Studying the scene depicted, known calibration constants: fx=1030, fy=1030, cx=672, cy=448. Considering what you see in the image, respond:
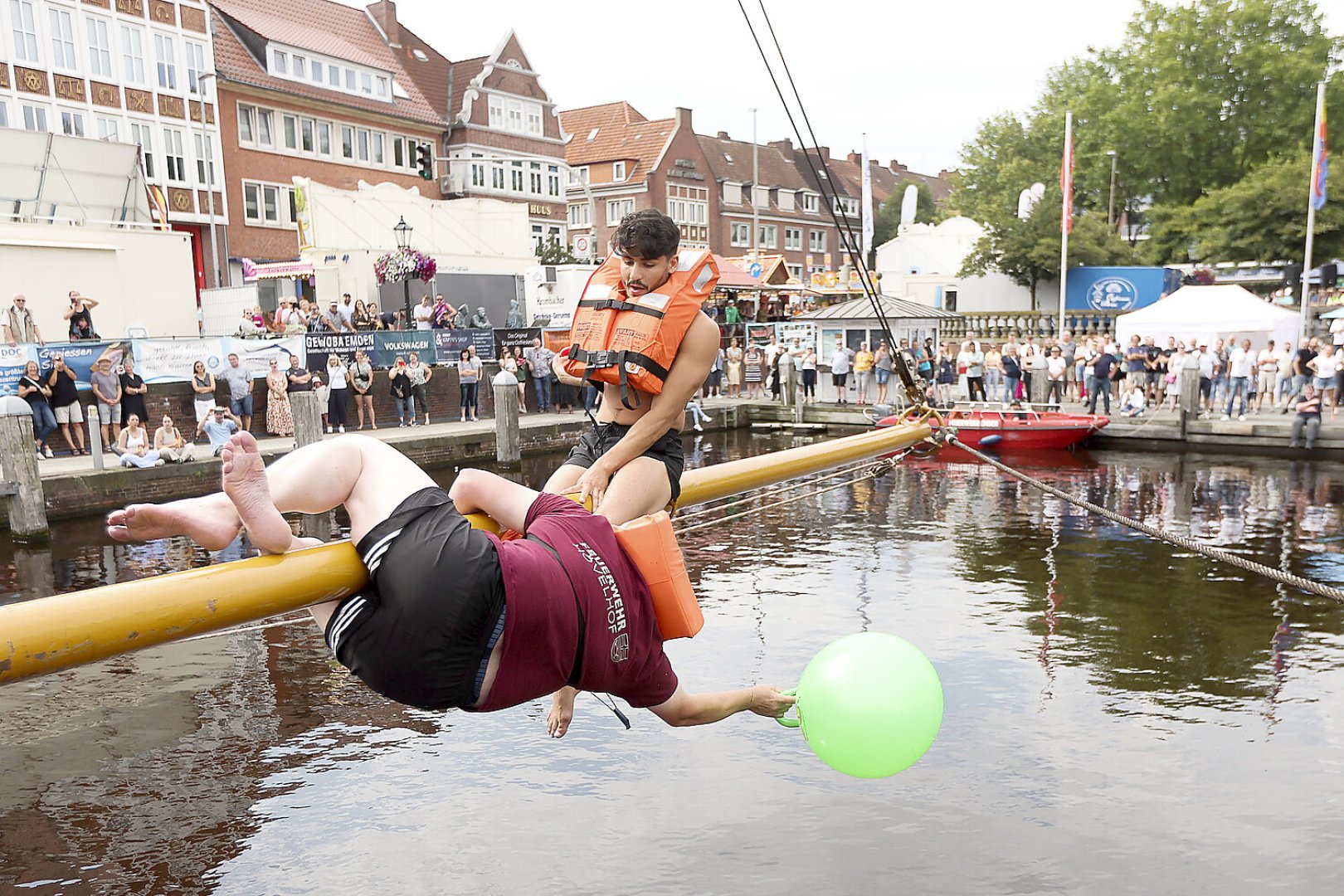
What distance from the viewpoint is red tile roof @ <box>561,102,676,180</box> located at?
6650cm

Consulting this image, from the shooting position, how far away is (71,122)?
3378cm

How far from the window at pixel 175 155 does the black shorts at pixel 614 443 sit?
37422mm

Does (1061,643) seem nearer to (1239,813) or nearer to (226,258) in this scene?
(1239,813)

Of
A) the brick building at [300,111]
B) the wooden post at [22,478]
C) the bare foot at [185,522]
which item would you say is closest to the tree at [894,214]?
the brick building at [300,111]

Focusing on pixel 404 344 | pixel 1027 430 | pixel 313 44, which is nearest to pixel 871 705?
pixel 1027 430

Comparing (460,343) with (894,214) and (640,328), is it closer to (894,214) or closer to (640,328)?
(640,328)

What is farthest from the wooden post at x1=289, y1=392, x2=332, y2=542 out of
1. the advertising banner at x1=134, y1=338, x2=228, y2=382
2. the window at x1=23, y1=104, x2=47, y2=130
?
the window at x1=23, y1=104, x2=47, y2=130

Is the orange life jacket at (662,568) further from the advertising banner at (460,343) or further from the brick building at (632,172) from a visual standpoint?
the brick building at (632,172)

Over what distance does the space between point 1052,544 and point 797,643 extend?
Answer: 21.7ft

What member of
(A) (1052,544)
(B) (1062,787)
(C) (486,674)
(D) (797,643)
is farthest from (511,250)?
(C) (486,674)

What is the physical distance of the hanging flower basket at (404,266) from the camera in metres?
28.8

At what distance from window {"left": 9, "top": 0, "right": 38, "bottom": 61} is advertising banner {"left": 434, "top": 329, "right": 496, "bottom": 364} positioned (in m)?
18.3

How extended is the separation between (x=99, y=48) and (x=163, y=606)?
3902 centimetres

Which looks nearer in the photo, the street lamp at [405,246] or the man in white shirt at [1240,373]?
the man in white shirt at [1240,373]
